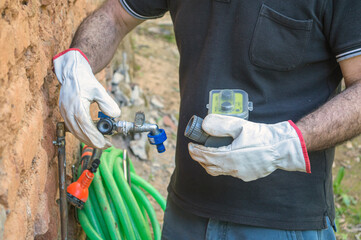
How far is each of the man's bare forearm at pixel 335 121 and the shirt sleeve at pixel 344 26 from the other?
117 mm

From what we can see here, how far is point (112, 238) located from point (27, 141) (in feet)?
2.75

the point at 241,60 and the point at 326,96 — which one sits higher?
the point at 241,60

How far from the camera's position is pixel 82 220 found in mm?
2123

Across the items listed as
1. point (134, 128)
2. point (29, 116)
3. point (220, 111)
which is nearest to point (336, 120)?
point (220, 111)

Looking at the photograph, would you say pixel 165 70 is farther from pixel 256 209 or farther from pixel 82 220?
pixel 256 209

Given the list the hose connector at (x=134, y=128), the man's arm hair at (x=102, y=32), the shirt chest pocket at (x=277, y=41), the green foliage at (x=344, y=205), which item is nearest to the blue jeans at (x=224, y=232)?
the hose connector at (x=134, y=128)

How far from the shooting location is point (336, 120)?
4.95ft

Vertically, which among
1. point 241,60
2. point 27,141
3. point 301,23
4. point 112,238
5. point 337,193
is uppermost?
point 301,23

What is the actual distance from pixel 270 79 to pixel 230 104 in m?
0.28

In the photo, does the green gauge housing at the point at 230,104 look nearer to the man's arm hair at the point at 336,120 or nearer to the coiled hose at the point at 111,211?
the man's arm hair at the point at 336,120

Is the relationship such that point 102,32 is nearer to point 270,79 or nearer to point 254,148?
point 270,79

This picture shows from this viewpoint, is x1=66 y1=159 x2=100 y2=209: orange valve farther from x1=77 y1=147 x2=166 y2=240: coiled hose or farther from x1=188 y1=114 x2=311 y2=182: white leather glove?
x1=188 y1=114 x2=311 y2=182: white leather glove

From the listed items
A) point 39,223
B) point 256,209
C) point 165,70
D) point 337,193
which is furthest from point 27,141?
point 165,70

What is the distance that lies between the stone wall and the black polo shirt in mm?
554
